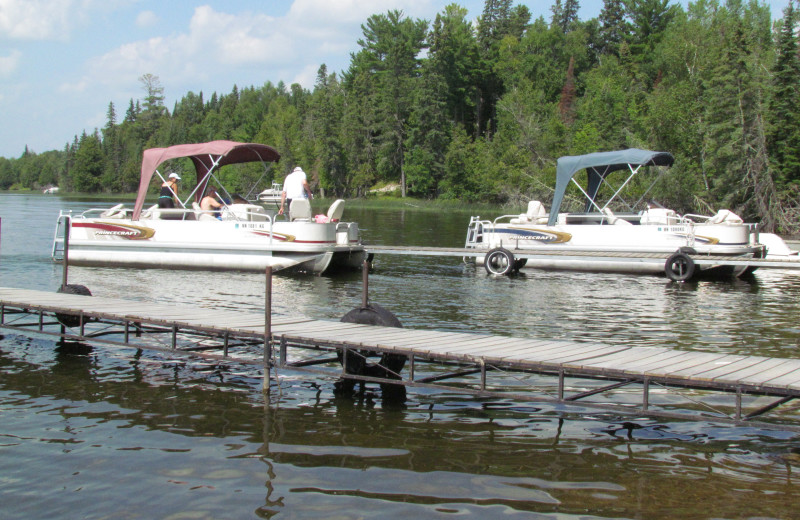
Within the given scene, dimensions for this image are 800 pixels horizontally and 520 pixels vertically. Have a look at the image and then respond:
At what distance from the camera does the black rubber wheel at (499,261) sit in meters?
21.2

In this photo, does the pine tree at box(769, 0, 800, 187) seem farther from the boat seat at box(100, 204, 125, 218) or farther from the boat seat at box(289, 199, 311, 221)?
the boat seat at box(100, 204, 125, 218)

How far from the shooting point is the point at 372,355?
920 cm

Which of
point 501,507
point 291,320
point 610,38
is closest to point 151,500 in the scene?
point 501,507

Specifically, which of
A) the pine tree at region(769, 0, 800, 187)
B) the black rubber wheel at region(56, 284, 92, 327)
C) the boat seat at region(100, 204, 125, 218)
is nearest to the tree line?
the pine tree at region(769, 0, 800, 187)

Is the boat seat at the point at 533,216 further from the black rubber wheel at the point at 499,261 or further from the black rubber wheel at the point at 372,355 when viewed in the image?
the black rubber wheel at the point at 372,355

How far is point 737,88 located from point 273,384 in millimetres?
37291

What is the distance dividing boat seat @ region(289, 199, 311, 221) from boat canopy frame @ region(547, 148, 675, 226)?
6.97 metres

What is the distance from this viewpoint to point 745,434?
25.6ft

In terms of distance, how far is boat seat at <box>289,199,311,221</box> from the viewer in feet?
65.1

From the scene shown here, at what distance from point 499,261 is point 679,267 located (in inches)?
Result: 186

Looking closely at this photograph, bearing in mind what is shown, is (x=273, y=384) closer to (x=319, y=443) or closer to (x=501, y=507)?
(x=319, y=443)

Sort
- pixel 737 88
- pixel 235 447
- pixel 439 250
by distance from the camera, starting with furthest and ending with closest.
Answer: pixel 737 88 < pixel 439 250 < pixel 235 447

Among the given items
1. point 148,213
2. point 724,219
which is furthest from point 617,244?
point 148,213

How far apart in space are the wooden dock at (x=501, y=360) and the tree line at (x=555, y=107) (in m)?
32.9
